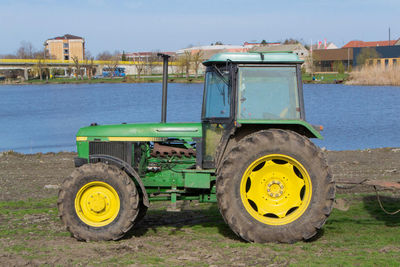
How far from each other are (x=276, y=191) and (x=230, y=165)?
2.19ft

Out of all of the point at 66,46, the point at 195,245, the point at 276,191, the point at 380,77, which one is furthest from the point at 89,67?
the point at 276,191

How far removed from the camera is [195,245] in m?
6.08

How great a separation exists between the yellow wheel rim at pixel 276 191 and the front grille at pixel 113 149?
1.62m

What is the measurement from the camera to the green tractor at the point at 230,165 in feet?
19.3

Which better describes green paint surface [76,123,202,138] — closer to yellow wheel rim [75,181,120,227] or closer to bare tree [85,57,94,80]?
yellow wheel rim [75,181,120,227]

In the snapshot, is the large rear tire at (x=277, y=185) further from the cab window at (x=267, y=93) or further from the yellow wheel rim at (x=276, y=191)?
the cab window at (x=267, y=93)

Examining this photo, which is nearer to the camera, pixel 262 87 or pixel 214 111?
pixel 262 87

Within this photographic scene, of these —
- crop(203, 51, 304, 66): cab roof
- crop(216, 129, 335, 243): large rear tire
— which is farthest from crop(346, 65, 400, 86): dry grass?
crop(216, 129, 335, 243): large rear tire

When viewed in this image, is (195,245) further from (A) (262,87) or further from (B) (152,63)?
(B) (152,63)

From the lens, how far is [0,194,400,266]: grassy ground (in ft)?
17.7

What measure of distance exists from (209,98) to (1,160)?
10438mm

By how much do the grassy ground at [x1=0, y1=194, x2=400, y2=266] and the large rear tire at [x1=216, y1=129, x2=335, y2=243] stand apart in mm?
202

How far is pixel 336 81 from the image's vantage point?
6888cm

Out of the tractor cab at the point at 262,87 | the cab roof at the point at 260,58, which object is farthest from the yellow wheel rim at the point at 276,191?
the cab roof at the point at 260,58
